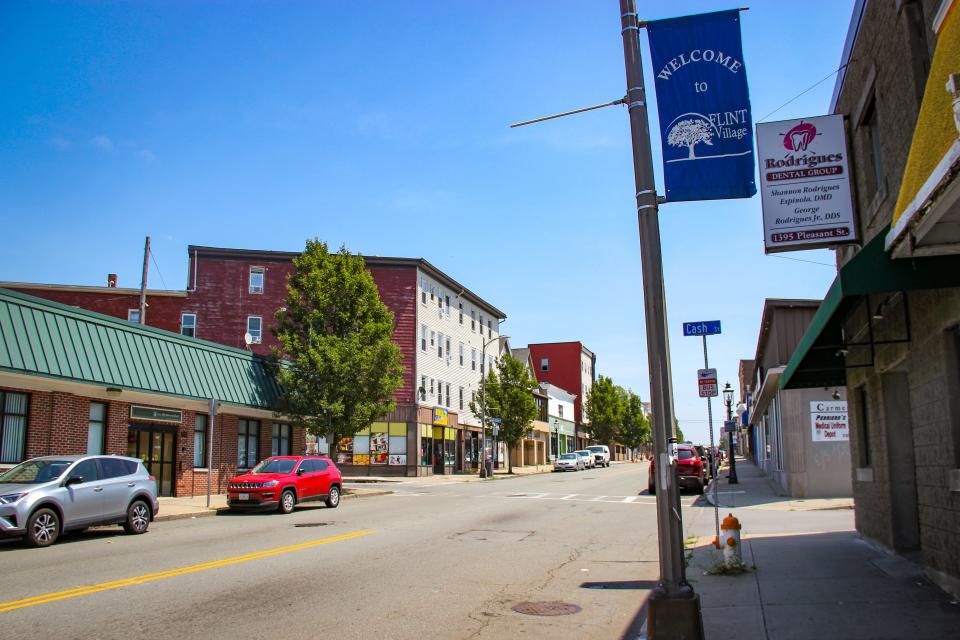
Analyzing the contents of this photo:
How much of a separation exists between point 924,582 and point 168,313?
145ft

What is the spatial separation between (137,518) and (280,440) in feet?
50.3

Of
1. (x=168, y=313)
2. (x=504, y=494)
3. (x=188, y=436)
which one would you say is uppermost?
(x=168, y=313)

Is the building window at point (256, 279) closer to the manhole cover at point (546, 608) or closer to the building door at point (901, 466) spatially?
the manhole cover at point (546, 608)

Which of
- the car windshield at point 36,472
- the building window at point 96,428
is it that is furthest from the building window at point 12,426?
the car windshield at point 36,472

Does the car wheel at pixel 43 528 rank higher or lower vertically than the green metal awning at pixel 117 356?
lower

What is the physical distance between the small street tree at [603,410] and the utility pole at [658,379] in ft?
270

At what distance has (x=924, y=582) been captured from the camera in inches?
350

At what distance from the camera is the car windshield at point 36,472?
14.4m

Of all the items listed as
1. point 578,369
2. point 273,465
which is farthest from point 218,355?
point 578,369

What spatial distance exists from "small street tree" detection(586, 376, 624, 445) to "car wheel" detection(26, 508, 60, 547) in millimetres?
76503

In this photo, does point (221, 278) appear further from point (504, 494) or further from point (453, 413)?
point (504, 494)

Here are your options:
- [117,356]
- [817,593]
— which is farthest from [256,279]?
[817,593]

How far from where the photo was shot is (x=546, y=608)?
28.7 feet

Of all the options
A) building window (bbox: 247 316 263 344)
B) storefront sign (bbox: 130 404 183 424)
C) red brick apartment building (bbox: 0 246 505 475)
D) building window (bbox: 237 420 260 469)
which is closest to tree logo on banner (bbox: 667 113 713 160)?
storefront sign (bbox: 130 404 183 424)
